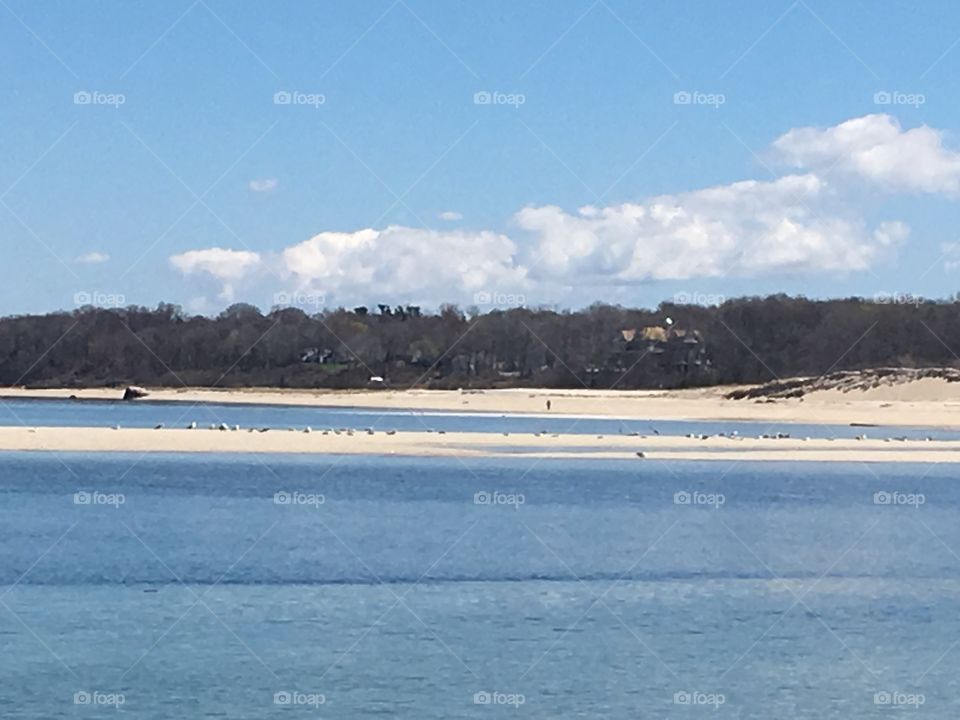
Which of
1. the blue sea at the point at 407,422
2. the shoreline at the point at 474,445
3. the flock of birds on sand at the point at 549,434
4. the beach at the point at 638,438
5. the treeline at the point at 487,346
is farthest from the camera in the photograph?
the treeline at the point at 487,346

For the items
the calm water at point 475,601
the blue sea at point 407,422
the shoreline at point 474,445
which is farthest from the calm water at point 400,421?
the calm water at point 475,601

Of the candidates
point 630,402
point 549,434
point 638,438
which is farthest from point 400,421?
point 630,402

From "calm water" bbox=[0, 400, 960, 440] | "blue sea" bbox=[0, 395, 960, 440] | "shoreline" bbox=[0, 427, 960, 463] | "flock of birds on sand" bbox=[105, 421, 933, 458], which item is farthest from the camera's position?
"calm water" bbox=[0, 400, 960, 440]

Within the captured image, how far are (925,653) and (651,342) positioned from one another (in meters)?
106

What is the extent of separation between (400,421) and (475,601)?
5573cm

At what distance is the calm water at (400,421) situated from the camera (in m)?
68.7

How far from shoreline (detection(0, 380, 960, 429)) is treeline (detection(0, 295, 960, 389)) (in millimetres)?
6421

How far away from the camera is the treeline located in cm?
11381

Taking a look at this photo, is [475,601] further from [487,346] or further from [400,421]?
[487,346]

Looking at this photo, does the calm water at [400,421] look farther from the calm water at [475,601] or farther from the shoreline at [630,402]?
the calm water at [475,601]

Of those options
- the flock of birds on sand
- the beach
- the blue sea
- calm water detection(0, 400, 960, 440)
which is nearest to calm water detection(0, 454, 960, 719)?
the beach

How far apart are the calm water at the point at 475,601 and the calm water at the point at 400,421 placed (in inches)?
1080

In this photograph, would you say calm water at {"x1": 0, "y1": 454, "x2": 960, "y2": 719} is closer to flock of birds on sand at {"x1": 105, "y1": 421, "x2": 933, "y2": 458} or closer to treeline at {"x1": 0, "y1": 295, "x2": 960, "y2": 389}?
flock of birds on sand at {"x1": 105, "y1": 421, "x2": 933, "y2": 458}

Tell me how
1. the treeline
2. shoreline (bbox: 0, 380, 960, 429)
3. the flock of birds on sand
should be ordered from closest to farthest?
1. the flock of birds on sand
2. shoreline (bbox: 0, 380, 960, 429)
3. the treeline
